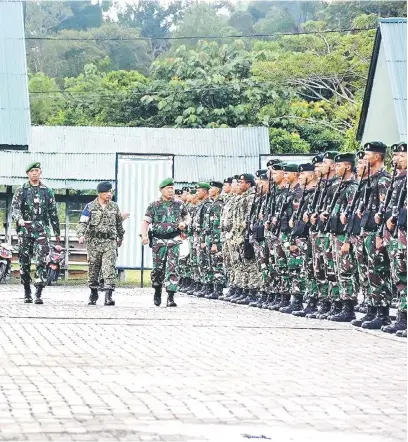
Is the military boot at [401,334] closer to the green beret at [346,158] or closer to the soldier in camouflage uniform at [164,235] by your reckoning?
the green beret at [346,158]

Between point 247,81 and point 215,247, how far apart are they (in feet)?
97.3

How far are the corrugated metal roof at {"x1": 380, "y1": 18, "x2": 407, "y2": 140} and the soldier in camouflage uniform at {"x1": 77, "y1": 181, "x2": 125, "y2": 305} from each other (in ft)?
26.4

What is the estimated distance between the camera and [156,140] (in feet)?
149

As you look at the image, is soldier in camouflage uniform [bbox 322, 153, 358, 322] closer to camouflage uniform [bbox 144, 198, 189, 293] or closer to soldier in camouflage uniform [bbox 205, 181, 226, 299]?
camouflage uniform [bbox 144, 198, 189, 293]

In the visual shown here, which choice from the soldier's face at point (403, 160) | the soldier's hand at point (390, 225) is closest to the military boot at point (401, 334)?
the soldier's hand at point (390, 225)

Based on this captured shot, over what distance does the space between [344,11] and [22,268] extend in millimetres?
42217

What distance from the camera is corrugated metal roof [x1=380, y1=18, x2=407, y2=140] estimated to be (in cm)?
2905

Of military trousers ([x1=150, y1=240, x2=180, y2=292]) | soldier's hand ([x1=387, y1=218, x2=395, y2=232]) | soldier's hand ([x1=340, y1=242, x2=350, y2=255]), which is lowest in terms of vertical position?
military trousers ([x1=150, y1=240, x2=180, y2=292])

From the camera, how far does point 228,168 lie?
43.8 m

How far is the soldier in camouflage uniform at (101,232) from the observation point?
22.4 meters

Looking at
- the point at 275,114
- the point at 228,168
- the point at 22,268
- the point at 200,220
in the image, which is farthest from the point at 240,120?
the point at 22,268

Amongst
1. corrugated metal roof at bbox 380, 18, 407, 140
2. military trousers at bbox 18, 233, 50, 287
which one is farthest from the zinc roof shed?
military trousers at bbox 18, 233, 50, 287

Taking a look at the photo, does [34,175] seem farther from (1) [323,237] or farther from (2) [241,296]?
(1) [323,237]

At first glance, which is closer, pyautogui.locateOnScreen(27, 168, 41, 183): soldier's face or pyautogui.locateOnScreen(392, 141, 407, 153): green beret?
pyautogui.locateOnScreen(392, 141, 407, 153): green beret
